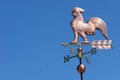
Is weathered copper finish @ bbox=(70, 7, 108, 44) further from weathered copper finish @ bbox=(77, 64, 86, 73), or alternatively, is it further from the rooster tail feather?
weathered copper finish @ bbox=(77, 64, 86, 73)

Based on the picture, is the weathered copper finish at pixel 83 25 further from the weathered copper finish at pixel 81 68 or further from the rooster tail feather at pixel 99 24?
the weathered copper finish at pixel 81 68

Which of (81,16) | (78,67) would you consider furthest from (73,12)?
(78,67)

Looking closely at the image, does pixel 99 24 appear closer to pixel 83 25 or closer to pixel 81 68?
pixel 83 25

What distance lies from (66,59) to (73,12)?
1472 millimetres

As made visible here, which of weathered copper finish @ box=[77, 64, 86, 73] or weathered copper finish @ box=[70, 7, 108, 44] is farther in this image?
weathered copper finish @ box=[70, 7, 108, 44]

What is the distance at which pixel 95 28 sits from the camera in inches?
915

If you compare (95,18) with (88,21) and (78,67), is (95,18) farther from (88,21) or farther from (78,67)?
(78,67)

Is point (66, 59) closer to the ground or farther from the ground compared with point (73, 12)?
closer to the ground

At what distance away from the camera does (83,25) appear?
906 inches

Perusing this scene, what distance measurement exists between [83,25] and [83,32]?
236mm

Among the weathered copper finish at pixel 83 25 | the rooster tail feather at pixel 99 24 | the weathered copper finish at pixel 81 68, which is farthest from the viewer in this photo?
the rooster tail feather at pixel 99 24

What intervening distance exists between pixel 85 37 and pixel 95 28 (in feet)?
1.80

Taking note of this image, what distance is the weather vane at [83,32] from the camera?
2241 centimetres

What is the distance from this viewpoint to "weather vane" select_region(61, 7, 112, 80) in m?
22.4
